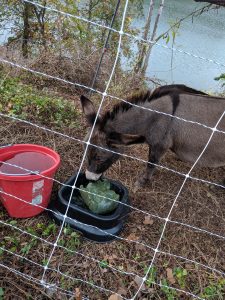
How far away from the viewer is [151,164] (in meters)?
3.13

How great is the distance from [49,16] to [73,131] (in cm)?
631

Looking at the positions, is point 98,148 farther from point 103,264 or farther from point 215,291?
point 215,291

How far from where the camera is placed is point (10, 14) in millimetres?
8914

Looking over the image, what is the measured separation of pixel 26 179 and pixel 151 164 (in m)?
1.27

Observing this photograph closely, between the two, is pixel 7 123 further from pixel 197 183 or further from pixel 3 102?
pixel 197 183

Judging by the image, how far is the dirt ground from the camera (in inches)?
88.6

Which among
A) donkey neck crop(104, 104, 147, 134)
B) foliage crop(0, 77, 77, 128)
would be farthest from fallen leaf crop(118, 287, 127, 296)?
foliage crop(0, 77, 77, 128)

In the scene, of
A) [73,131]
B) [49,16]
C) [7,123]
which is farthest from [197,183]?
[49,16]

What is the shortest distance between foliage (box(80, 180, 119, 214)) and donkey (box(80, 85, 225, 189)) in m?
0.20

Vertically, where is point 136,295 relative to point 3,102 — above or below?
below

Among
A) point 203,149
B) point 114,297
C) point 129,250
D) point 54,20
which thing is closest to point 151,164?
point 203,149

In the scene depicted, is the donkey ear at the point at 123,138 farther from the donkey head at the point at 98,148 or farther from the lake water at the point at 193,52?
the lake water at the point at 193,52

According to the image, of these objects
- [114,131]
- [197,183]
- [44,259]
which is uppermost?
[114,131]

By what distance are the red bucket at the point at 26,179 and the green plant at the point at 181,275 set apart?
107cm
